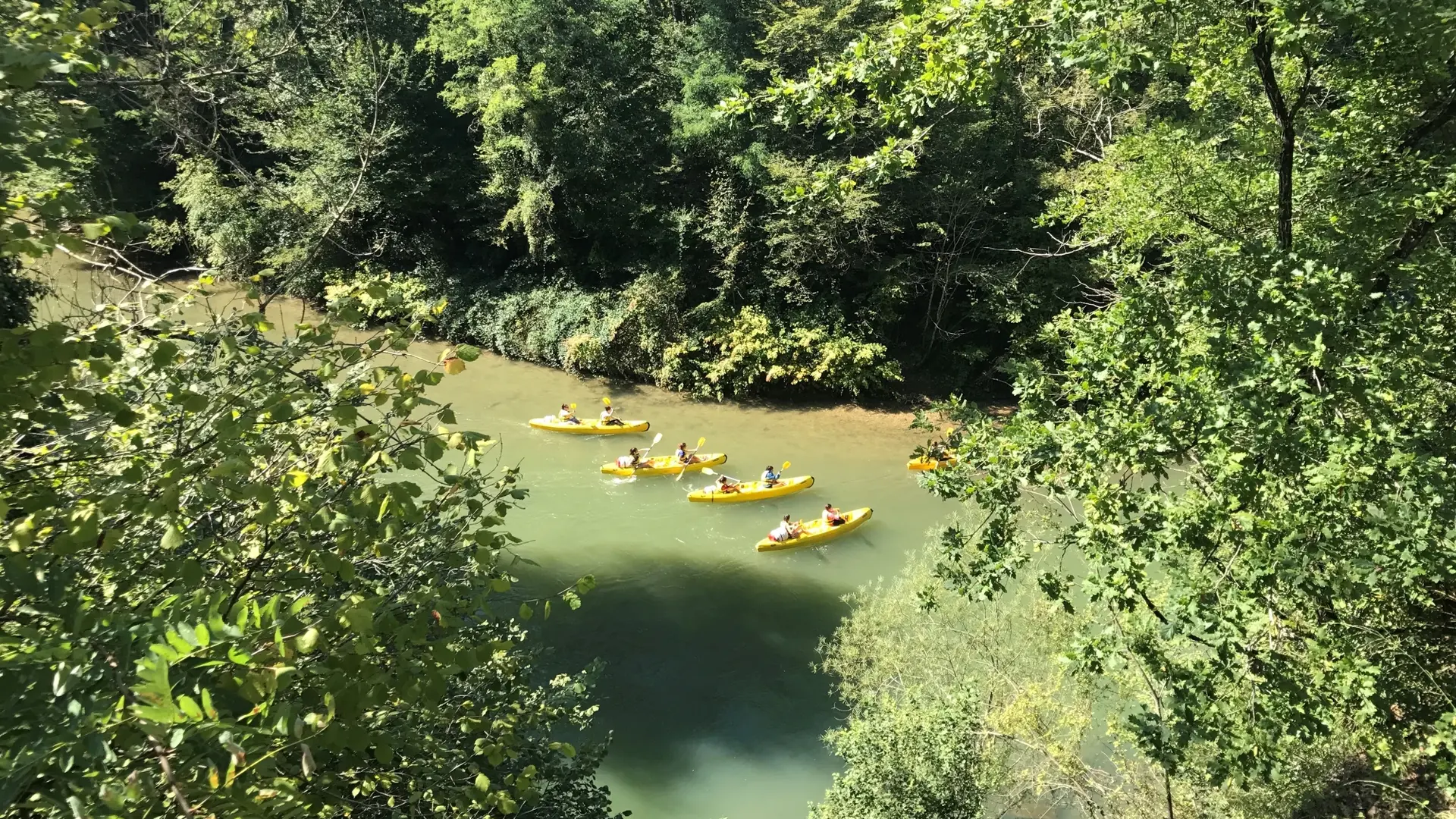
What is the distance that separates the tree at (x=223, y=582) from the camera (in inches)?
54.6

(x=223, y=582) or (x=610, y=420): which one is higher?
(x=223, y=582)

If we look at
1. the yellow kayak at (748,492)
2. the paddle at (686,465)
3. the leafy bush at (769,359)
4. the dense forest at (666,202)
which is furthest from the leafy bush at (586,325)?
the yellow kayak at (748,492)

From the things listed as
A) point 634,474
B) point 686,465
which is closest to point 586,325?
point 634,474

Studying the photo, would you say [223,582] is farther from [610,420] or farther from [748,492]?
[610,420]

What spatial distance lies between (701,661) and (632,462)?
197 inches

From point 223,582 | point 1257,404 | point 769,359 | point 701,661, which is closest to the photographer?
point 223,582

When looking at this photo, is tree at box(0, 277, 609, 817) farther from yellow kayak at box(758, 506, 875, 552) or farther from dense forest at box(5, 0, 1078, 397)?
dense forest at box(5, 0, 1078, 397)

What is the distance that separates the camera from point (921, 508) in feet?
42.3

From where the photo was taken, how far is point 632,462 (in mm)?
13609

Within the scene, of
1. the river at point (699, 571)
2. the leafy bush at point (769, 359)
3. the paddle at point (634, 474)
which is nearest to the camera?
the river at point (699, 571)

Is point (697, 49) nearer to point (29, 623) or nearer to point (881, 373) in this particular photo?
point (881, 373)

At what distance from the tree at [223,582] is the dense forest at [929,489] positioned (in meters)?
0.02

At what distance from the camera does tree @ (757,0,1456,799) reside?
3.14m

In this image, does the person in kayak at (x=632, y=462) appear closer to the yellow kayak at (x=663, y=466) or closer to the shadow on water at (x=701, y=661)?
the yellow kayak at (x=663, y=466)
